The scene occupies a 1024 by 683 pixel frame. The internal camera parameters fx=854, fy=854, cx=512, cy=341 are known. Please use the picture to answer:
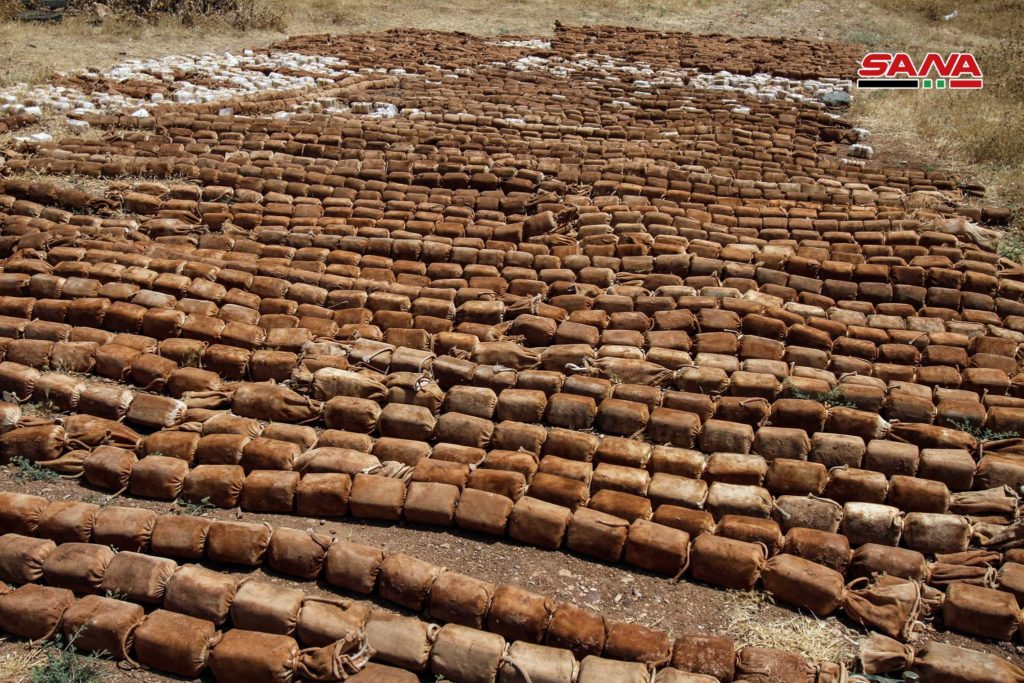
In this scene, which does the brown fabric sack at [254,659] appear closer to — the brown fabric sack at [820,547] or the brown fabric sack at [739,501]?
the brown fabric sack at [739,501]

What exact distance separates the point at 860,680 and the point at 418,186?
15.2 ft

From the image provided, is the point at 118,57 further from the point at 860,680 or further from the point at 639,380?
the point at 860,680

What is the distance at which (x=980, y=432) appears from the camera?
3.87 metres

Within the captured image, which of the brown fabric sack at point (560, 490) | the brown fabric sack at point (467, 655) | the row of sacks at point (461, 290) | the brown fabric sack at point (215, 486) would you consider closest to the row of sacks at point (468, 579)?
the brown fabric sack at point (467, 655)

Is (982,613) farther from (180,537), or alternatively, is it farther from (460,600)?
(180,537)

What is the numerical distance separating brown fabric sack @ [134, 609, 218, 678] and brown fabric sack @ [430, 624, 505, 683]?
0.79m

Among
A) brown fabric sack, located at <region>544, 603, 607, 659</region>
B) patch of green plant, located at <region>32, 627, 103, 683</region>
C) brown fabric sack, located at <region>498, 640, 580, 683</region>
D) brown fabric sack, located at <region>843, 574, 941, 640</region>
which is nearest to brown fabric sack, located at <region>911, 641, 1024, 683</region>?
brown fabric sack, located at <region>843, 574, 941, 640</region>

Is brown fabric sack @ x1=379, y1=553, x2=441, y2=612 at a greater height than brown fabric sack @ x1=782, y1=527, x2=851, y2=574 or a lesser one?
lesser

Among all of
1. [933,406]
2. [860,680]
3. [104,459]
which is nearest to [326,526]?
[104,459]

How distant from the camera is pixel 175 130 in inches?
292

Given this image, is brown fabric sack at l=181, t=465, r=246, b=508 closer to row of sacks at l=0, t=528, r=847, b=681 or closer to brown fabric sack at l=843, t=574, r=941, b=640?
row of sacks at l=0, t=528, r=847, b=681

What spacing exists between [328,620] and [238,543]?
22.5 inches

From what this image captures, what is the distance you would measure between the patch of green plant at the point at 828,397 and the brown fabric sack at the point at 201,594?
2.63 meters

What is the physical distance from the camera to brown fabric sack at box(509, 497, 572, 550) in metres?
3.38
